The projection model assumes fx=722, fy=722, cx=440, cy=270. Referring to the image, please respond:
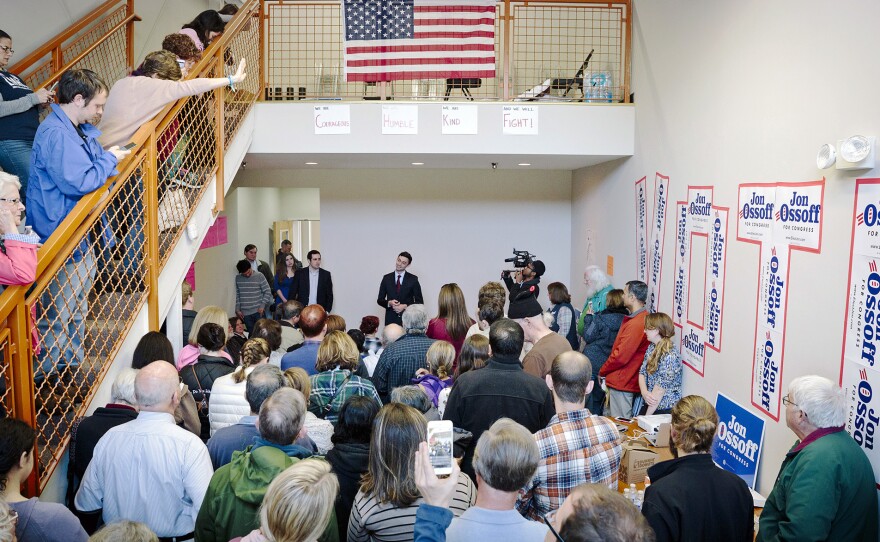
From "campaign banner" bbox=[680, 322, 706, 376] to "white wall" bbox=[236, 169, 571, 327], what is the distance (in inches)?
167

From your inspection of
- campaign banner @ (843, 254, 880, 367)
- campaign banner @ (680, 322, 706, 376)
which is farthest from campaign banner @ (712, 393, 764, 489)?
campaign banner @ (843, 254, 880, 367)

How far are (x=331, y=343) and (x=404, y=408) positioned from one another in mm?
1412

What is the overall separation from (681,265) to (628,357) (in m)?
0.82

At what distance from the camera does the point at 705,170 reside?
5.06m

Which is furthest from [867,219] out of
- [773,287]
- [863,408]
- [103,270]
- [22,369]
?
[103,270]

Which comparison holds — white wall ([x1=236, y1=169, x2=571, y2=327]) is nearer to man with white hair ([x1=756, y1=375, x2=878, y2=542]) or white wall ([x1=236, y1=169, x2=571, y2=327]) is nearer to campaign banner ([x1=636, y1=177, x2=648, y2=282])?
campaign banner ([x1=636, y1=177, x2=648, y2=282])

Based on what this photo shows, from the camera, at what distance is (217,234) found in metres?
10.4

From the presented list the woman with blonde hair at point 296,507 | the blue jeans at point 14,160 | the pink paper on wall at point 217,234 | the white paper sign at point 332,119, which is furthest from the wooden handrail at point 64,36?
the woman with blonde hair at point 296,507

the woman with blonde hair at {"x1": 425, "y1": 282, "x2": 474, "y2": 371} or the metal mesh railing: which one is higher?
the metal mesh railing

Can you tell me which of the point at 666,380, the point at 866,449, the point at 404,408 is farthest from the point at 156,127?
the point at 866,449

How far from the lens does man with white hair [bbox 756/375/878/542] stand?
2.80 m

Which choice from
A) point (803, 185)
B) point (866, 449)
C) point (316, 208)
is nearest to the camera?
point (866, 449)

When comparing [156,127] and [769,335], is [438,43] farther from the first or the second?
[769,335]

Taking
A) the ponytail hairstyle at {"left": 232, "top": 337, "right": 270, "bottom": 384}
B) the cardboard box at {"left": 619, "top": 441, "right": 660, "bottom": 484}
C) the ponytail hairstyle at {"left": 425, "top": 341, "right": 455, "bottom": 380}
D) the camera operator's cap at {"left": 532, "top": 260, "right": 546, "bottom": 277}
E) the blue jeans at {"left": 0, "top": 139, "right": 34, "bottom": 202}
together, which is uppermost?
the blue jeans at {"left": 0, "top": 139, "right": 34, "bottom": 202}
